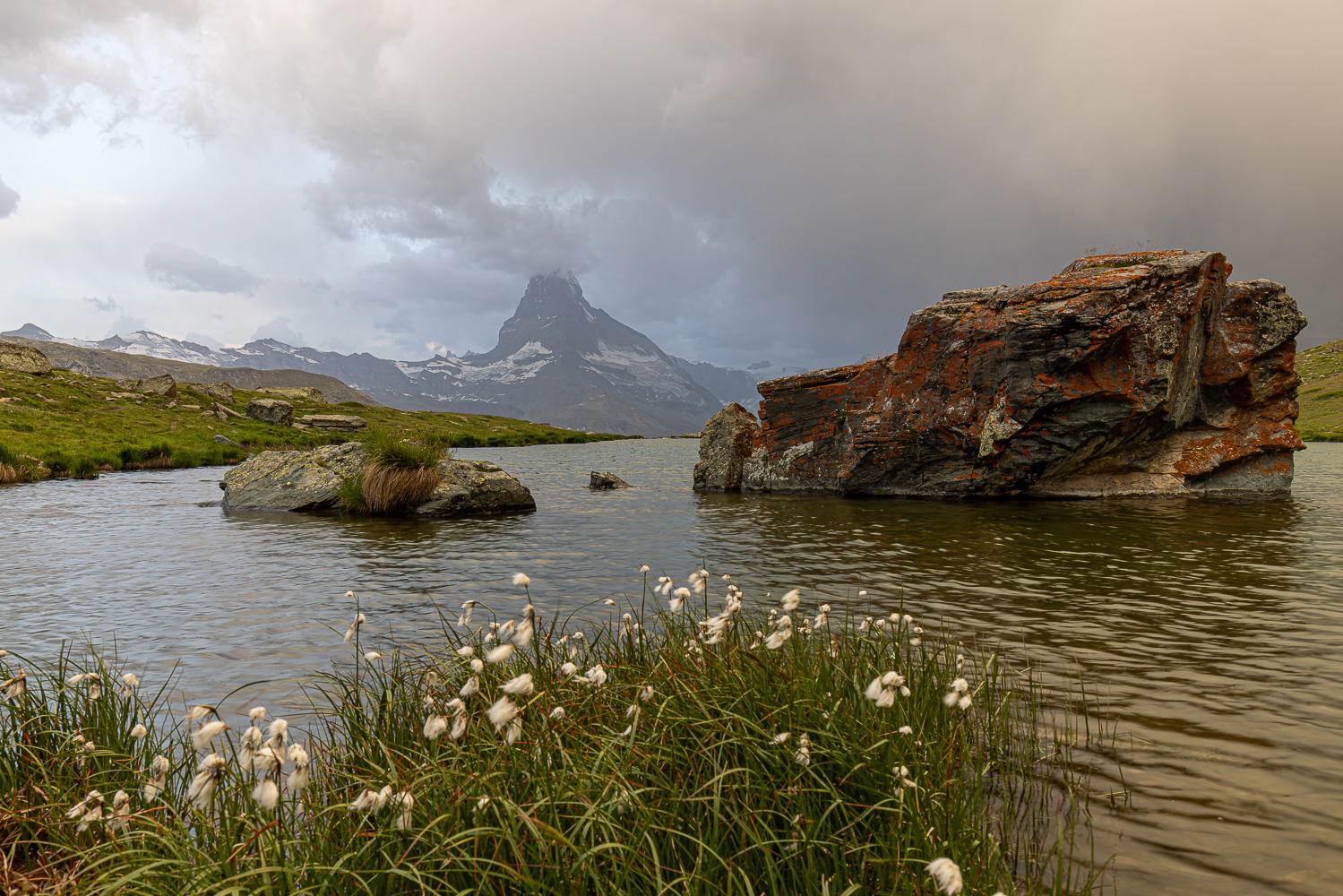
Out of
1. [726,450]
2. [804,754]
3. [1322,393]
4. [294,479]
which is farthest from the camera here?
[1322,393]

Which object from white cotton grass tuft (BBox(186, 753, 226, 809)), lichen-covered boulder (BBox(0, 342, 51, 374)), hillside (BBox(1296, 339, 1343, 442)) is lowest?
white cotton grass tuft (BBox(186, 753, 226, 809))

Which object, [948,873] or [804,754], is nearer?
[948,873]

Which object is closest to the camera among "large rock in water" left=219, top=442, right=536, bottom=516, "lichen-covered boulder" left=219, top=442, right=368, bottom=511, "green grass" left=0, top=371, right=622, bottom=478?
"large rock in water" left=219, top=442, right=536, bottom=516

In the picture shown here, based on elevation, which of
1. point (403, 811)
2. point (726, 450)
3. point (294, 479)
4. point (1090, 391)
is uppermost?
point (1090, 391)

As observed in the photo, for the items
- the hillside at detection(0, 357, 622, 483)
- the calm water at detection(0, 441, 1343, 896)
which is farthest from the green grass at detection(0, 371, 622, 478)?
the calm water at detection(0, 441, 1343, 896)

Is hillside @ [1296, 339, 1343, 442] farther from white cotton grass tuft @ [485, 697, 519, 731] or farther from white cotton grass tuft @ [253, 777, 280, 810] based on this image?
white cotton grass tuft @ [253, 777, 280, 810]

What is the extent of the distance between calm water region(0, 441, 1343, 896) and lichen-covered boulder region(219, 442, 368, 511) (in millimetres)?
1250

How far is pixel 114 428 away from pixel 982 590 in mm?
54343

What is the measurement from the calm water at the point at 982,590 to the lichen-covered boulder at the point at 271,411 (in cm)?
4940

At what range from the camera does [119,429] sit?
43.8 meters

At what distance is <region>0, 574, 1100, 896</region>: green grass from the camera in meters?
2.81

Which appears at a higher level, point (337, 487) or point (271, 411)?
point (271, 411)

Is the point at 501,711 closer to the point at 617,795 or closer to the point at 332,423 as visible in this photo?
the point at 617,795

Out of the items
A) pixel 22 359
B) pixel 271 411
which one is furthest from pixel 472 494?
pixel 22 359
